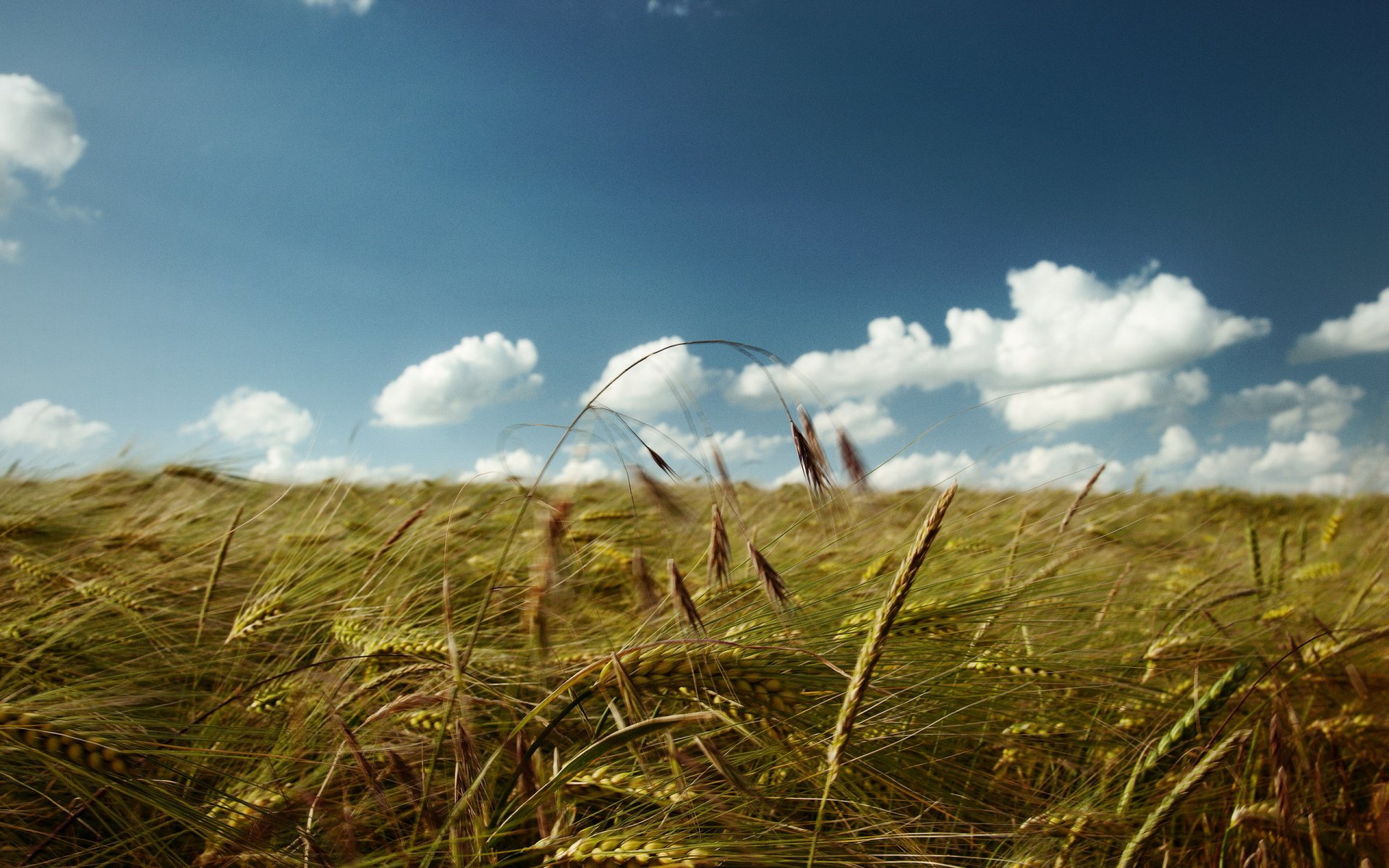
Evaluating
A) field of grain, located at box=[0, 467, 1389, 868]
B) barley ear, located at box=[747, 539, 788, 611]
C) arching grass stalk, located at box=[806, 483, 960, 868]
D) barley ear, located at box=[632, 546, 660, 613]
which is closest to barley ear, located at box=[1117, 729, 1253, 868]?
field of grain, located at box=[0, 467, 1389, 868]

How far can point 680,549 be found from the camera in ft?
8.93

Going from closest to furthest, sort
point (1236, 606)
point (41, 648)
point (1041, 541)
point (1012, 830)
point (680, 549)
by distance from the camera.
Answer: point (1012, 830)
point (41, 648)
point (1041, 541)
point (1236, 606)
point (680, 549)

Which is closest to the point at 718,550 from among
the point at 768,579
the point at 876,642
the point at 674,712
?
the point at 768,579

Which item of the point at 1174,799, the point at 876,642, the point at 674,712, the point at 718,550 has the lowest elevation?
the point at 1174,799

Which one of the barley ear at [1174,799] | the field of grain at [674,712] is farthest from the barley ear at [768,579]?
the barley ear at [1174,799]

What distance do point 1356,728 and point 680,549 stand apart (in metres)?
1.92

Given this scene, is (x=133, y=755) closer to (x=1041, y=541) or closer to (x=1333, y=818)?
(x=1041, y=541)

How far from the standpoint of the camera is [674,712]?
1.23 meters

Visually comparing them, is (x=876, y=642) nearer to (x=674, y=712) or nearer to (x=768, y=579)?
(x=768, y=579)

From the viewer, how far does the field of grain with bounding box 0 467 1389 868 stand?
95 centimetres

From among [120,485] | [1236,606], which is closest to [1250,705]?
[1236,606]

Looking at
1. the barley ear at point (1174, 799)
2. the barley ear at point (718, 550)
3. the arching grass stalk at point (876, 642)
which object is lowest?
the barley ear at point (1174, 799)

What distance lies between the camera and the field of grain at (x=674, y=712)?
95 centimetres

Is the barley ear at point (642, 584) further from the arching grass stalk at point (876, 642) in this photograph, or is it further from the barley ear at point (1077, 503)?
the barley ear at point (1077, 503)
